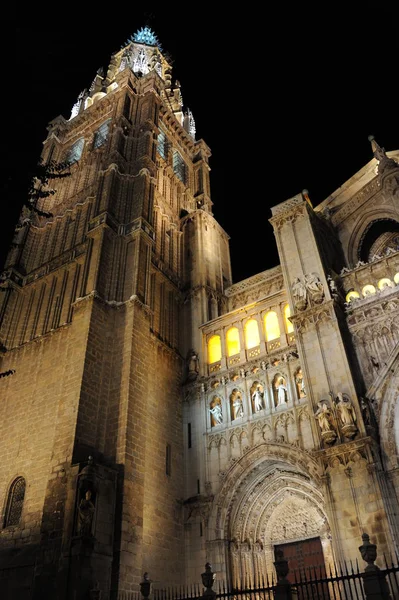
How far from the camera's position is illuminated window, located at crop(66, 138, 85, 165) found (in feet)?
122

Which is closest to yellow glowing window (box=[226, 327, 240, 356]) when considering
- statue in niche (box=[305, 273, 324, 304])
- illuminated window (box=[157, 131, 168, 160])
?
statue in niche (box=[305, 273, 324, 304])

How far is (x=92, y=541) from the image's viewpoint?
1609 centimetres

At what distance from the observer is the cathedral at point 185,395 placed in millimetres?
16766

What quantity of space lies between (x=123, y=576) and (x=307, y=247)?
1625 centimetres

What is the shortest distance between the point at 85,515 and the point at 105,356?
729 cm

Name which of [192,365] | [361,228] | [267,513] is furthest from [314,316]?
[267,513]

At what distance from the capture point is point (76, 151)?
124ft

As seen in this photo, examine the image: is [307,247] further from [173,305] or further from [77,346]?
[77,346]

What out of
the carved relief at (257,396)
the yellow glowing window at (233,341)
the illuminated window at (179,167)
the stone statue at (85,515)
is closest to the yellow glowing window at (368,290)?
the carved relief at (257,396)

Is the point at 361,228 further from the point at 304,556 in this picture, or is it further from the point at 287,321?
the point at 304,556

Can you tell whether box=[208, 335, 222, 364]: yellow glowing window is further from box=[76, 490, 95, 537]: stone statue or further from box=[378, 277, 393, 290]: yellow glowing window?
box=[76, 490, 95, 537]: stone statue

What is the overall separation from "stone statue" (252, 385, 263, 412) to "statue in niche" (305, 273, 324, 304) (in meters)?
5.01

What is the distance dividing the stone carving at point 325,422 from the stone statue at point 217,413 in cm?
608

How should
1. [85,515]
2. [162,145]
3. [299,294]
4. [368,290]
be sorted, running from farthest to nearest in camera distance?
[162,145] → [299,294] → [368,290] → [85,515]
